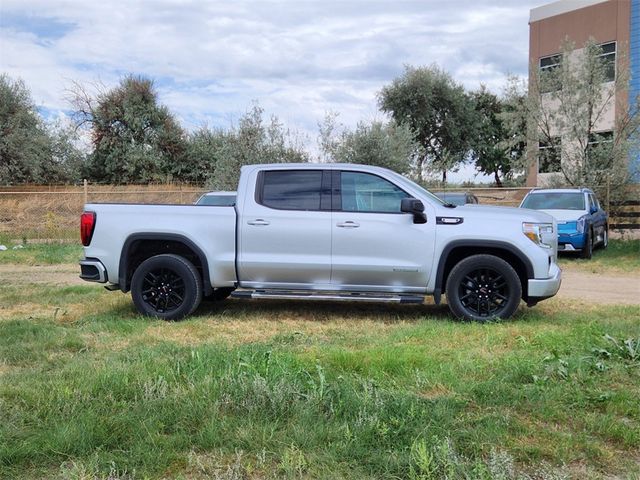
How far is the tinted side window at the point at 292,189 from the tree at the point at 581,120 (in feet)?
42.0

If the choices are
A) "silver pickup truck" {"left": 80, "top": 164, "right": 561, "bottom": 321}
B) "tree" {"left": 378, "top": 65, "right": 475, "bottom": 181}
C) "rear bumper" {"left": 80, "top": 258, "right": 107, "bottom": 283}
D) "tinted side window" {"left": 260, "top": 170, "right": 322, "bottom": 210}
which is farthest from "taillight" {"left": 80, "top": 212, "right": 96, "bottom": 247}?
"tree" {"left": 378, "top": 65, "right": 475, "bottom": 181}

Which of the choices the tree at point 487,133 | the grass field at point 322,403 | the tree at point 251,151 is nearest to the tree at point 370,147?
the tree at point 251,151

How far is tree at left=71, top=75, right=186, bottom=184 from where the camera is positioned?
32.3 meters

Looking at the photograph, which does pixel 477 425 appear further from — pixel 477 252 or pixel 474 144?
pixel 474 144

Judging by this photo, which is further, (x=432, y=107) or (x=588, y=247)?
(x=432, y=107)

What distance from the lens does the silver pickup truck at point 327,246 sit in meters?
6.82

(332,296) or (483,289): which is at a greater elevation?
(483,289)

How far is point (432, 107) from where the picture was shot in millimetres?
37219

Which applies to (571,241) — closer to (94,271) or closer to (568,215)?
(568,215)

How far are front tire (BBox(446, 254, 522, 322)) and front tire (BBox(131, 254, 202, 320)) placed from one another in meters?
2.99

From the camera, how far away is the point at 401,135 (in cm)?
2159

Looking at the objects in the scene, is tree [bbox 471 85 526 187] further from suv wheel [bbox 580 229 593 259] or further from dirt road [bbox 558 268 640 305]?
dirt road [bbox 558 268 640 305]

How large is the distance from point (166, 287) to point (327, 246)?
2.01m

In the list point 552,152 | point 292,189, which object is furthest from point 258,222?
point 552,152
